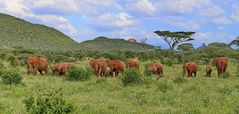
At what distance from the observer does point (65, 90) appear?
709 inches

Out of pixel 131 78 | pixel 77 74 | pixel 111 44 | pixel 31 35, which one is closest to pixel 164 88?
pixel 131 78

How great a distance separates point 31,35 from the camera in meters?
89.2

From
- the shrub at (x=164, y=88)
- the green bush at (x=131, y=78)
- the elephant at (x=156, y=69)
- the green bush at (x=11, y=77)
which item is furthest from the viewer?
the elephant at (x=156, y=69)

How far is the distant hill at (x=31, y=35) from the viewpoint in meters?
80.8

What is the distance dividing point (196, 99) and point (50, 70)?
15123mm

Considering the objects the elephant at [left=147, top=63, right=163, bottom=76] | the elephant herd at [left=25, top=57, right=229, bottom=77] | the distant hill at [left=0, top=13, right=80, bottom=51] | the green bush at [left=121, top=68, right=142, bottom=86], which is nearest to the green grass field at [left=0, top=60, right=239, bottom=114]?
the green bush at [left=121, top=68, right=142, bottom=86]

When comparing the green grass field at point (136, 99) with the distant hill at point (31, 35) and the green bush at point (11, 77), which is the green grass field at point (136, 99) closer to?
the green bush at point (11, 77)

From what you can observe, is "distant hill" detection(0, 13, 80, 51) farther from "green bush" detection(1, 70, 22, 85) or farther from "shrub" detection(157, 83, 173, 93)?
"shrub" detection(157, 83, 173, 93)

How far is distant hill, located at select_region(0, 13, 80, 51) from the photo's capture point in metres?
80.8

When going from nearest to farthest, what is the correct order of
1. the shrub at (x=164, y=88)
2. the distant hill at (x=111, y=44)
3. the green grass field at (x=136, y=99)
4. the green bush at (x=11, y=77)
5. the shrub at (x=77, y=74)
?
the green grass field at (x=136, y=99)
the shrub at (x=164, y=88)
the green bush at (x=11, y=77)
the shrub at (x=77, y=74)
the distant hill at (x=111, y=44)

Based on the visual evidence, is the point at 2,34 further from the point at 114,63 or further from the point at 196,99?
the point at 196,99

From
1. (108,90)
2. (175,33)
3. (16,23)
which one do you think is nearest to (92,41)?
(16,23)

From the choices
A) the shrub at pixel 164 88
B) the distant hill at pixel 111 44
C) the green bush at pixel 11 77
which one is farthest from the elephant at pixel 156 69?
the distant hill at pixel 111 44

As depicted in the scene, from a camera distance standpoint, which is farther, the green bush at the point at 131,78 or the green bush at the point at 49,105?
the green bush at the point at 131,78
